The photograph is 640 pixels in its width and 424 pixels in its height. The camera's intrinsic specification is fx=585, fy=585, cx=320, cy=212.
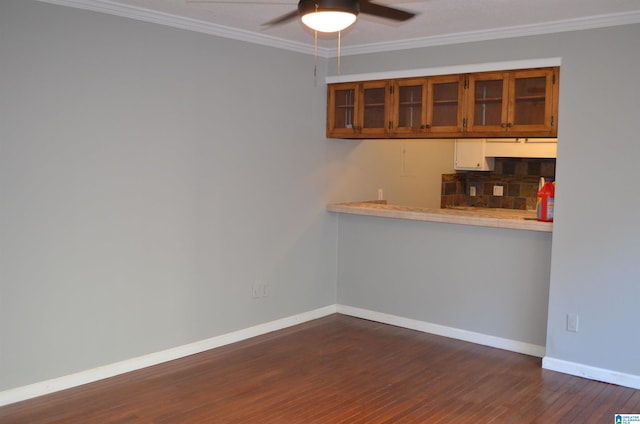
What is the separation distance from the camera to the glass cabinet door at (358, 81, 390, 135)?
5008 millimetres

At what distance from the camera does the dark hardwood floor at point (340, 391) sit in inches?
133

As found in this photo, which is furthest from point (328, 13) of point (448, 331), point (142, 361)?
point (448, 331)

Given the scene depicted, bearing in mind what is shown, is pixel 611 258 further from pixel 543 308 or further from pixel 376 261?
pixel 376 261

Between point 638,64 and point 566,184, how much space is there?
0.88 meters

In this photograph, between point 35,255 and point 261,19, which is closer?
point 35,255

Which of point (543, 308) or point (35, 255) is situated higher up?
point (35, 255)

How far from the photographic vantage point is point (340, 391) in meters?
3.75

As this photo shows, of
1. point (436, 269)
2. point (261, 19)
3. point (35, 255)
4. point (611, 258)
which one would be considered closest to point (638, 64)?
point (611, 258)

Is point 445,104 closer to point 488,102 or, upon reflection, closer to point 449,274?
point 488,102

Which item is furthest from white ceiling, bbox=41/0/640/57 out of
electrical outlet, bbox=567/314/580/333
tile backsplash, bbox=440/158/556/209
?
tile backsplash, bbox=440/158/556/209

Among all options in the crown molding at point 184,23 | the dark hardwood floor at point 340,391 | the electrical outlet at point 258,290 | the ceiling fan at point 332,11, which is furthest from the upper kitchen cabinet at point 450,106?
the ceiling fan at point 332,11

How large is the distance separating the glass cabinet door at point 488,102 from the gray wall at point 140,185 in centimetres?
143

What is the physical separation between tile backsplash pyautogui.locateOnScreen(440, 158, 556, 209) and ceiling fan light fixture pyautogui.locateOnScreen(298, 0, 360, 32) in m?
4.56

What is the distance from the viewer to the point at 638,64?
3736 millimetres
